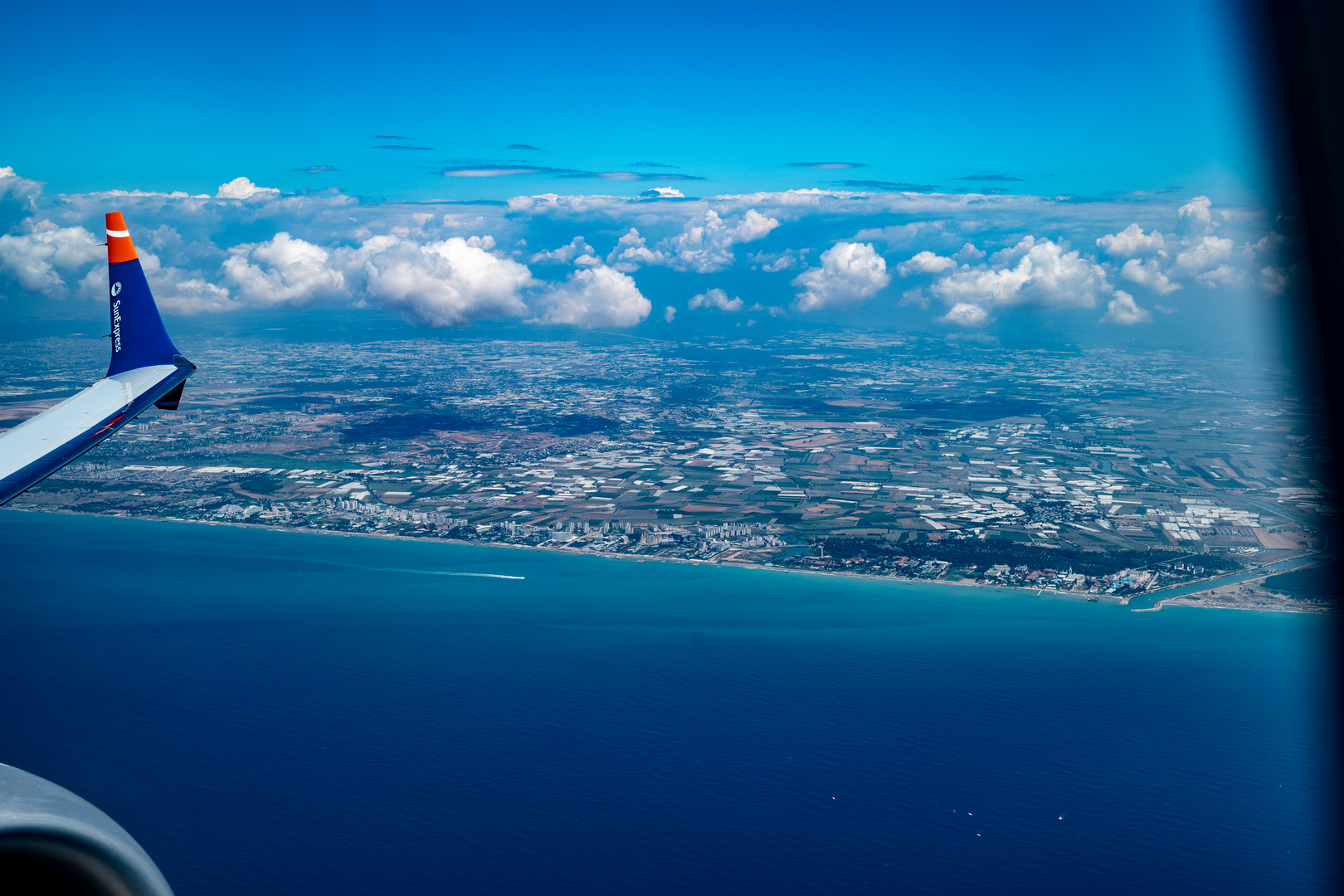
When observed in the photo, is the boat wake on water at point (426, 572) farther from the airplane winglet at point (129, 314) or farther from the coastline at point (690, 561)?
the airplane winglet at point (129, 314)

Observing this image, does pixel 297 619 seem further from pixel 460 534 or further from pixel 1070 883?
pixel 1070 883

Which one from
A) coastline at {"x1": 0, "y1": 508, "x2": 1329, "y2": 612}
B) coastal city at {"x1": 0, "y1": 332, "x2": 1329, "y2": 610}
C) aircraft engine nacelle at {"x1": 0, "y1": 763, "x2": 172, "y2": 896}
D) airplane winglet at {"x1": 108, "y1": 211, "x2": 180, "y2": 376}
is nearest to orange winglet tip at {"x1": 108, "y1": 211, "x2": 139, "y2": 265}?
airplane winglet at {"x1": 108, "y1": 211, "x2": 180, "y2": 376}

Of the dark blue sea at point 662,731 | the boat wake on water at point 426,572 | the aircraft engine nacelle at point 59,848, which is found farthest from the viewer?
the boat wake on water at point 426,572

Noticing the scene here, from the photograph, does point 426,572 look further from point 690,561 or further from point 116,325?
point 116,325

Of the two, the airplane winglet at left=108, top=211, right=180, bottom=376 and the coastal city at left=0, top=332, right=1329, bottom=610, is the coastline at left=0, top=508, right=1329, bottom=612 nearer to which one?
the coastal city at left=0, top=332, right=1329, bottom=610

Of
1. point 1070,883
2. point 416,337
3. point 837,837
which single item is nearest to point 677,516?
point 837,837

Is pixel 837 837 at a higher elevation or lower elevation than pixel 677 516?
lower

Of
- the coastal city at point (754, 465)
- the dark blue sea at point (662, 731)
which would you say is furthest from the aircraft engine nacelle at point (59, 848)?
the coastal city at point (754, 465)
